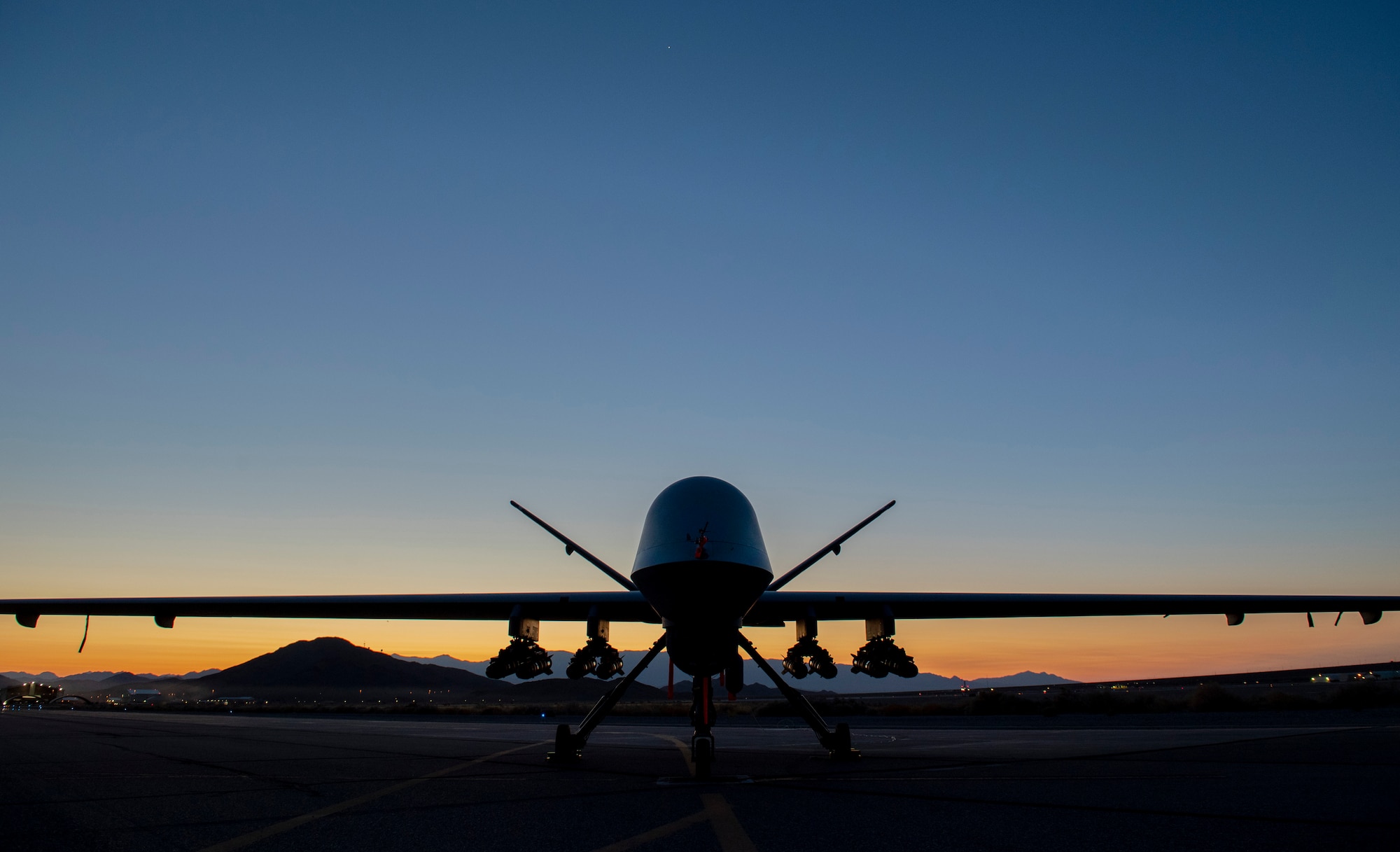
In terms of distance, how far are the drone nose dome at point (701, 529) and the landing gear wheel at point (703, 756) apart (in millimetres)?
2423

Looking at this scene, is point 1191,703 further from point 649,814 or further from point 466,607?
point 649,814

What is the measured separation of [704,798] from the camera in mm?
8164

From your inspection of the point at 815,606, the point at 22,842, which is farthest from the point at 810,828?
the point at 815,606

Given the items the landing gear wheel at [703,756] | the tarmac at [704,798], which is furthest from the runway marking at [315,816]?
the landing gear wheel at [703,756]

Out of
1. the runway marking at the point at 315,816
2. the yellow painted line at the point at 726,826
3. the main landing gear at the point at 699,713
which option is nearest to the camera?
the yellow painted line at the point at 726,826

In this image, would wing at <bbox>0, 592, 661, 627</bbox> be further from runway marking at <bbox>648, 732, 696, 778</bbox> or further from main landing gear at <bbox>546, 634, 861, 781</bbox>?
runway marking at <bbox>648, 732, 696, 778</bbox>

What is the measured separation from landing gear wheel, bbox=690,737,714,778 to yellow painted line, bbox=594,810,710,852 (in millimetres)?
3225

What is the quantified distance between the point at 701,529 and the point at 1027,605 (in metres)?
8.47

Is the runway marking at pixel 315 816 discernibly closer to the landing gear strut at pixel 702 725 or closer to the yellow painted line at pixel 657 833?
the yellow painted line at pixel 657 833

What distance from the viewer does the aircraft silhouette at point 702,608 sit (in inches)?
409

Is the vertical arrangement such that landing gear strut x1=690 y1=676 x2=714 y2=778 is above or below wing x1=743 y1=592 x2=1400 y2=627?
below

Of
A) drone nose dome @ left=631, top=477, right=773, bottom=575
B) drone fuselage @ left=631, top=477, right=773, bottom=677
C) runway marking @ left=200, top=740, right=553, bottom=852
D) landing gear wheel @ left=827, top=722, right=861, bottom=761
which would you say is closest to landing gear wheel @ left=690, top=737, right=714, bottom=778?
drone fuselage @ left=631, top=477, right=773, bottom=677

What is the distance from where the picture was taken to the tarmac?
5.69 m

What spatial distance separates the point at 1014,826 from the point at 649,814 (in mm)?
3063
